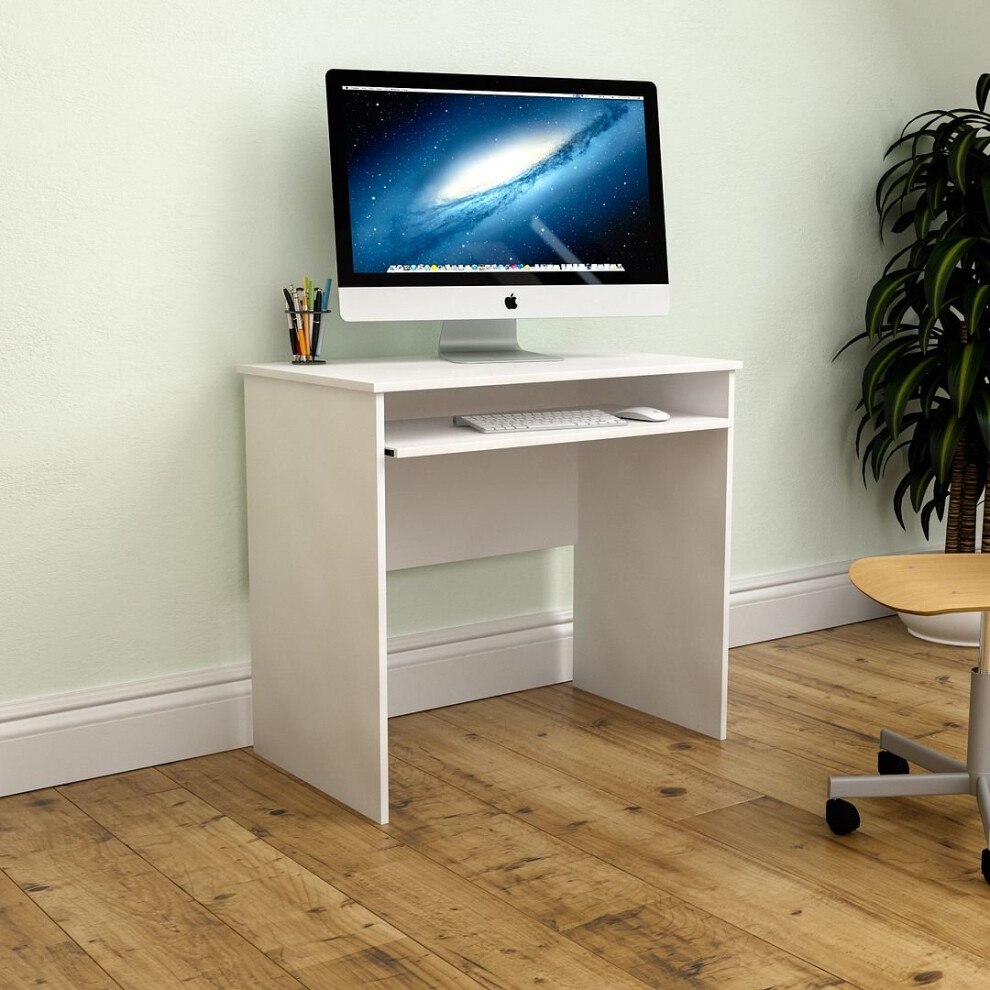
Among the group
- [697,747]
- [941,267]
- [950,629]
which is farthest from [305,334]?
[950,629]

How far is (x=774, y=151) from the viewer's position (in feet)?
11.3

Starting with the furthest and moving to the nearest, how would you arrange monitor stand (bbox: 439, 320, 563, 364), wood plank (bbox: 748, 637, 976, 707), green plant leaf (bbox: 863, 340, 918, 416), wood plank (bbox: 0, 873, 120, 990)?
green plant leaf (bbox: 863, 340, 918, 416) < wood plank (bbox: 748, 637, 976, 707) < monitor stand (bbox: 439, 320, 563, 364) < wood plank (bbox: 0, 873, 120, 990)

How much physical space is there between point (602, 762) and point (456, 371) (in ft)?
2.83

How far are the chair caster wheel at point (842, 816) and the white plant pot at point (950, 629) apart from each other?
4.05 ft

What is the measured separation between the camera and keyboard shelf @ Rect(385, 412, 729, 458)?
2.35 m

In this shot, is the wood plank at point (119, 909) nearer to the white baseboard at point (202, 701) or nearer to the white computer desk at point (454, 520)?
the white baseboard at point (202, 701)

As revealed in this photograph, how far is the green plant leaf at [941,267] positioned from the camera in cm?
321

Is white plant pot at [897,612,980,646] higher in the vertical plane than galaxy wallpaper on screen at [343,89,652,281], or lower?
lower

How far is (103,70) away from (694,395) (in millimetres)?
1335

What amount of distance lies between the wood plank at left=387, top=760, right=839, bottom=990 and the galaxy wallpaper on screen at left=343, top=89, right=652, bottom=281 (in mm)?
1051

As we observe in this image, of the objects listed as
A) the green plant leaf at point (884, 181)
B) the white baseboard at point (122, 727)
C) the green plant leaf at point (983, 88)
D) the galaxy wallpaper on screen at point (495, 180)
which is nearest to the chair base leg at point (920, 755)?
the galaxy wallpaper on screen at point (495, 180)

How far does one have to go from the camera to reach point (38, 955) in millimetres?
1944

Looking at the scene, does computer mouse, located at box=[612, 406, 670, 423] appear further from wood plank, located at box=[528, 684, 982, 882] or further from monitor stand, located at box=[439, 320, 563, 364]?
wood plank, located at box=[528, 684, 982, 882]

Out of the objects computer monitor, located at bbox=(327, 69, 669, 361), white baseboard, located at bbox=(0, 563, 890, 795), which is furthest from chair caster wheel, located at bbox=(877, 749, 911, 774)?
computer monitor, located at bbox=(327, 69, 669, 361)
